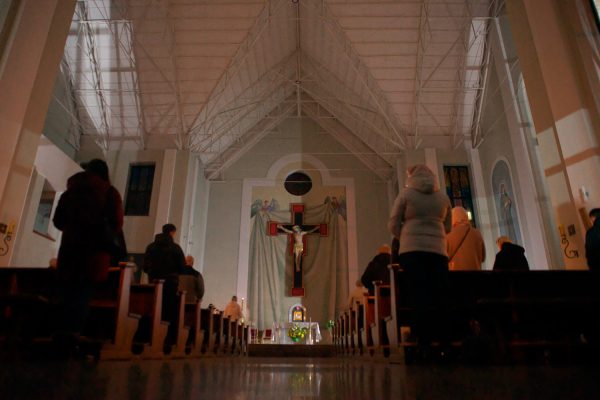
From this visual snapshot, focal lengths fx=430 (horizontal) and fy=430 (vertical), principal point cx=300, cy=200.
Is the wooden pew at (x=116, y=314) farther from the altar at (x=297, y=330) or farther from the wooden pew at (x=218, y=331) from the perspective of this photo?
the altar at (x=297, y=330)

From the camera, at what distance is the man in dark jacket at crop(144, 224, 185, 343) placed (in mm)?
3943

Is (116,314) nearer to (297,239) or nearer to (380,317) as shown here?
(380,317)


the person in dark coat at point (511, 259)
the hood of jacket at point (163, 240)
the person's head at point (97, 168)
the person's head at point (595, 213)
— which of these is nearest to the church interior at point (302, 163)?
the person's head at point (595, 213)

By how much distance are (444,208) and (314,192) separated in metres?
10.7

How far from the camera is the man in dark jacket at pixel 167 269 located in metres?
3.94

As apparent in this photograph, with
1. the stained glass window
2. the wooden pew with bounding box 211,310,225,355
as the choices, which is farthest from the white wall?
the stained glass window

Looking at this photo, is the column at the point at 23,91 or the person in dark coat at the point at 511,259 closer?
the person in dark coat at the point at 511,259

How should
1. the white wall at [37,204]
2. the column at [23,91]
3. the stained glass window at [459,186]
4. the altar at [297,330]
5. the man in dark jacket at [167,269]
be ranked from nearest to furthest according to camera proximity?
the man in dark jacket at [167,269], the column at [23,91], the white wall at [37,204], the stained glass window at [459,186], the altar at [297,330]

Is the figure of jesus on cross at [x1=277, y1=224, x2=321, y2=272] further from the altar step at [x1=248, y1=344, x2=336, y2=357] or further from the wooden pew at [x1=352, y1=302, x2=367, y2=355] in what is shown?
the wooden pew at [x1=352, y1=302, x2=367, y2=355]

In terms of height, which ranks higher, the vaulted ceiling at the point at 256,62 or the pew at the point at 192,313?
the vaulted ceiling at the point at 256,62

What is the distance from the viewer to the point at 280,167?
44.9 ft

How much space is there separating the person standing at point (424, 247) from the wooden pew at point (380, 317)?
1.15 metres

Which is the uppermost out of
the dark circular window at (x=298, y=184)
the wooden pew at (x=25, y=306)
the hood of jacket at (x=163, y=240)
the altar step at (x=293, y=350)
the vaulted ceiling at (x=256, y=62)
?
the vaulted ceiling at (x=256, y=62)

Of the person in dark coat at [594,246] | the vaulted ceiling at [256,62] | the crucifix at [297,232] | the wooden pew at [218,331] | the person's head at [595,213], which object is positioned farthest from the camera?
the crucifix at [297,232]
